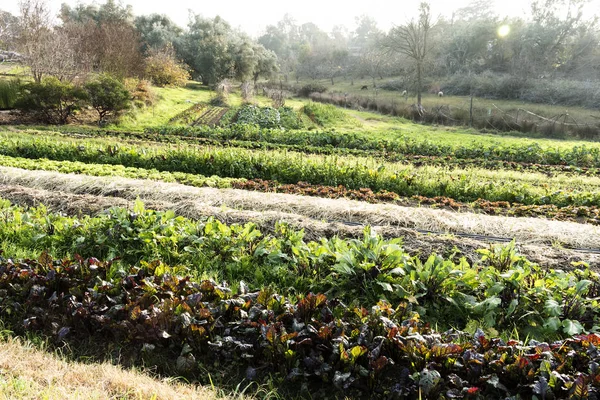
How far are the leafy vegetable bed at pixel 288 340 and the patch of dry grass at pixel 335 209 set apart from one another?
3.32 metres

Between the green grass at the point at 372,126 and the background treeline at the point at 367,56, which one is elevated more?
the background treeline at the point at 367,56

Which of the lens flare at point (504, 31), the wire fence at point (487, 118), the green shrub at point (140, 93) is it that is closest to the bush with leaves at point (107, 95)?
the green shrub at point (140, 93)

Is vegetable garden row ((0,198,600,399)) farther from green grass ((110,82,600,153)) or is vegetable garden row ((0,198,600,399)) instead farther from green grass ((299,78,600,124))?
green grass ((299,78,600,124))

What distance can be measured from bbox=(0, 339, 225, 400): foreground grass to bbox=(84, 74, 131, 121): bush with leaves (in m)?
20.0

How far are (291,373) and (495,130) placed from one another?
24.7 metres

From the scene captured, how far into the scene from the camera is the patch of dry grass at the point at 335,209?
672 cm

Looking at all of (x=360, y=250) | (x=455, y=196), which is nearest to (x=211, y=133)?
(x=455, y=196)

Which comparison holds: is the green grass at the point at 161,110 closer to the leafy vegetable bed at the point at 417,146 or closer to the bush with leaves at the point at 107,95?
the bush with leaves at the point at 107,95

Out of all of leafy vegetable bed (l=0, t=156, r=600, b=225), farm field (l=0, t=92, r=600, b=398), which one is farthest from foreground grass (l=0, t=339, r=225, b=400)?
leafy vegetable bed (l=0, t=156, r=600, b=225)

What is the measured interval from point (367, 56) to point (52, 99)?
44499mm

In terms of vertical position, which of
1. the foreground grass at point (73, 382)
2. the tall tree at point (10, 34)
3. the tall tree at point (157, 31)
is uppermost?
the tall tree at point (157, 31)

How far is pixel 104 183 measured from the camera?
9.30 meters

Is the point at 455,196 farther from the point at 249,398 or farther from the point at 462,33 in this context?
the point at 462,33

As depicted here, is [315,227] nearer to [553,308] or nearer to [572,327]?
[553,308]
